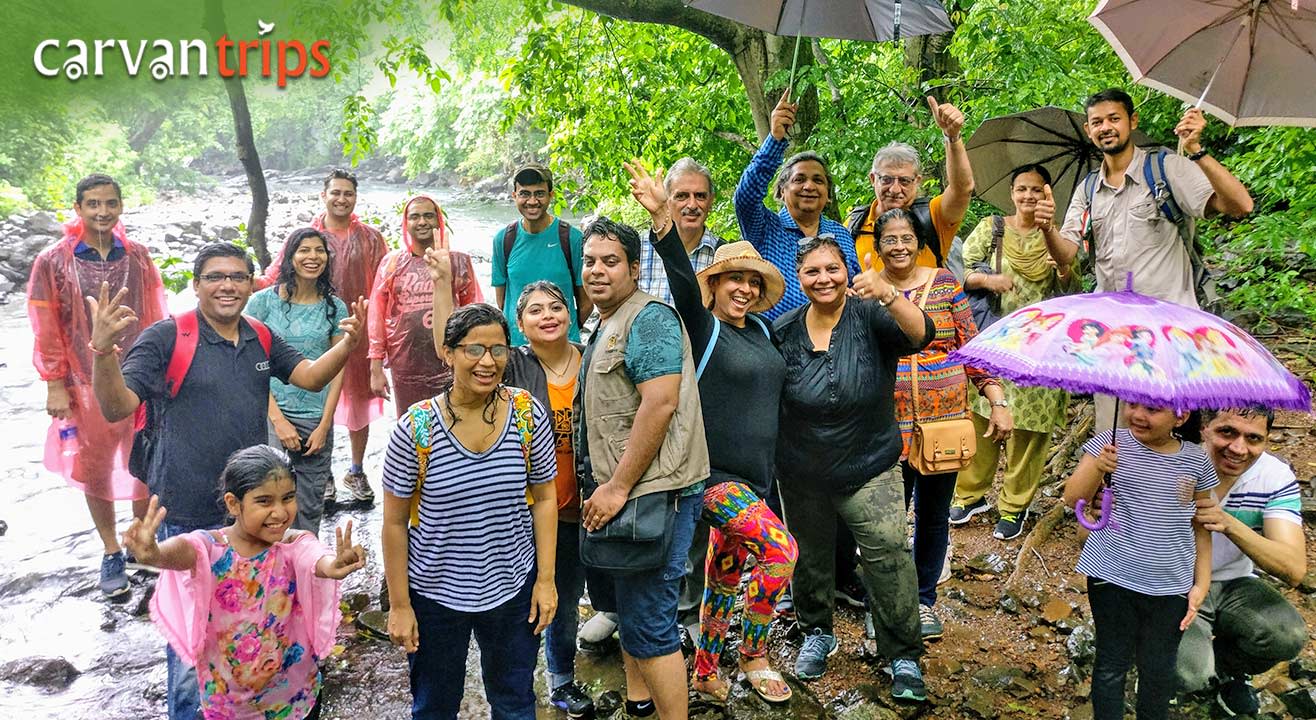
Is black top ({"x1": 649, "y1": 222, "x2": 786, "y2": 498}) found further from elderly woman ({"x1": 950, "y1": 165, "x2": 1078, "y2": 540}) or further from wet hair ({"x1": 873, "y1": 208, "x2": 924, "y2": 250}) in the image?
elderly woman ({"x1": 950, "y1": 165, "x2": 1078, "y2": 540})

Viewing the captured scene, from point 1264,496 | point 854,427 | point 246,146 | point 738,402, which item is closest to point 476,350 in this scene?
point 738,402

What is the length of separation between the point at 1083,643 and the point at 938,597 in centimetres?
74

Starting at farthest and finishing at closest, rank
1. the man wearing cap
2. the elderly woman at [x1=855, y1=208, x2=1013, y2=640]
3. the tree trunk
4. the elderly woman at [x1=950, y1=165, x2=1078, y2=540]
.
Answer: the tree trunk < the man wearing cap < the elderly woman at [x1=950, y1=165, x2=1078, y2=540] < the elderly woman at [x1=855, y1=208, x2=1013, y2=640]

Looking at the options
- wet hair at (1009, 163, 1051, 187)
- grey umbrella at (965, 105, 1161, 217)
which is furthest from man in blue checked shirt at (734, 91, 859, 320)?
grey umbrella at (965, 105, 1161, 217)

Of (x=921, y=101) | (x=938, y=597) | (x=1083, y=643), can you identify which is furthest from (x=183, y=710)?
(x=921, y=101)

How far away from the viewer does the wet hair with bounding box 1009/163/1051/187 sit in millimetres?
4535

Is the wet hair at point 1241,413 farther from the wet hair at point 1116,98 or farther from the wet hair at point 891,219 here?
the wet hair at point 1116,98

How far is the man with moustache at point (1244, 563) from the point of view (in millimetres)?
2855

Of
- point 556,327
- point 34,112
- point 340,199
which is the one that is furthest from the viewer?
point 34,112

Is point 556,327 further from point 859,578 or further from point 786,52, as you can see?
point 786,52

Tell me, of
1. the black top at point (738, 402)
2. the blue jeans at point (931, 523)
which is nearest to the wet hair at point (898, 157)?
the black top at point (738, 402)

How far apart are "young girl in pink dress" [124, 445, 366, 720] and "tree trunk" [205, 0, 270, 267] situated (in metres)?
3.82

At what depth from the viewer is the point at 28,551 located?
5.56 metres

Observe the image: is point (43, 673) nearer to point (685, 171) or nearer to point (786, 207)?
point (685, 171)
